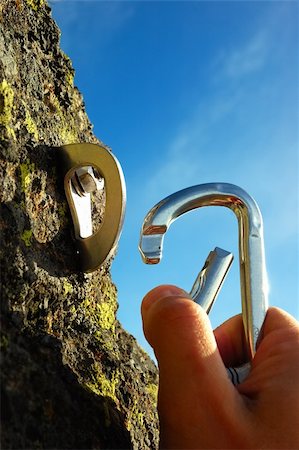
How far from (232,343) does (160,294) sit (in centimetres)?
26

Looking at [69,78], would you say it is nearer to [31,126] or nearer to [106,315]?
[31,126]

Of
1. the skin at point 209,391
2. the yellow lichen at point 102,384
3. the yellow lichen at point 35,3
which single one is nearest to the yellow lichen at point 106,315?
the yellow lichen at point 102,384

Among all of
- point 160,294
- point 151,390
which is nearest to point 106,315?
point 151,390

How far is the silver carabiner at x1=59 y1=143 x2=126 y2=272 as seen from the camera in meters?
1.24

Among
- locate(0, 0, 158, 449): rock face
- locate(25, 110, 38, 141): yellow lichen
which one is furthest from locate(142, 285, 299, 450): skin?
locate(25, 110, 38, 141): yellow lichen

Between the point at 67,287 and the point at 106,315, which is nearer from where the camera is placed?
the point at 67,287

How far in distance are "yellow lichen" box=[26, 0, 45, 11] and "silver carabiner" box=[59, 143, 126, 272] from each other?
0.35m

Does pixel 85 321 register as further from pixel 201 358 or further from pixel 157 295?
pixel 201 358

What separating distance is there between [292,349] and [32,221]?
518mm

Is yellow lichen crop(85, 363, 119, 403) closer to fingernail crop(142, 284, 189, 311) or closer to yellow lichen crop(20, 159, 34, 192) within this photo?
fingernail crop(142, 284, 189, 311)

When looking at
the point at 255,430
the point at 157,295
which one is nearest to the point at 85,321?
the point at 157,295

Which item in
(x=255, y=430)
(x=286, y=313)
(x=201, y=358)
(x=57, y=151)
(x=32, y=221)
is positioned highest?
(x=57, y=151)

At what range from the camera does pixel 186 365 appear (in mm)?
1014

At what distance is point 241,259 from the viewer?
1.33 metres
